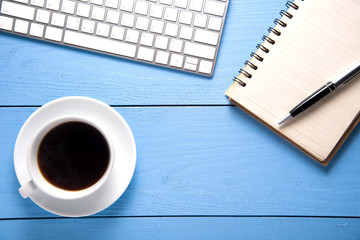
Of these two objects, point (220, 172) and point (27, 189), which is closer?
point (27, 189)

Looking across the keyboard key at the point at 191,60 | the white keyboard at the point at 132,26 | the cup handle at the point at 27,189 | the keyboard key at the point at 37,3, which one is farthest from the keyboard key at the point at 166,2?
the cup handle at the point at 27,189

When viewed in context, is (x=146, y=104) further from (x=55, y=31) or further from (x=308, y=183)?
(x=308, y=183)

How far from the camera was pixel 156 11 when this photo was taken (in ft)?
2.06

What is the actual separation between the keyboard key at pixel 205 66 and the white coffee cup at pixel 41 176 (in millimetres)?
201

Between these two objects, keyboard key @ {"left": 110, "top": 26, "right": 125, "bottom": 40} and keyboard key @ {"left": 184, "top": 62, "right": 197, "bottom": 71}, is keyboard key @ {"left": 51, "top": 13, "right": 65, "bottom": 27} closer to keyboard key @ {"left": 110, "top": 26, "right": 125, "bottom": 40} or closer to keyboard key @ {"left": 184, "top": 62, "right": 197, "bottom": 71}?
keyboard key @ {"left": 110, "top": 26, "right": 125, "bottom": 40}

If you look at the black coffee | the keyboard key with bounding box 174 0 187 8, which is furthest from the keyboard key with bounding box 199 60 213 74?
the black coffee

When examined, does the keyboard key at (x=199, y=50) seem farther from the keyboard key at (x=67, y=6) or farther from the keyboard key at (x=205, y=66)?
the keyboard key at (x=67, y=6)

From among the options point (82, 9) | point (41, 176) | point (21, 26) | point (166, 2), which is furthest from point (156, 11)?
point (41, 176)

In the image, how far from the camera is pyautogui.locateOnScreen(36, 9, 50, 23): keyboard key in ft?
2.02

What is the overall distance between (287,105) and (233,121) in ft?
0.33

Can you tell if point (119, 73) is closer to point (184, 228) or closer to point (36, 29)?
point (36, 29)

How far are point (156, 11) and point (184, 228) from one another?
1.31 feet

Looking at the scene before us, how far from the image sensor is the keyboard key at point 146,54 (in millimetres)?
631

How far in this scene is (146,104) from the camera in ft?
2.17
